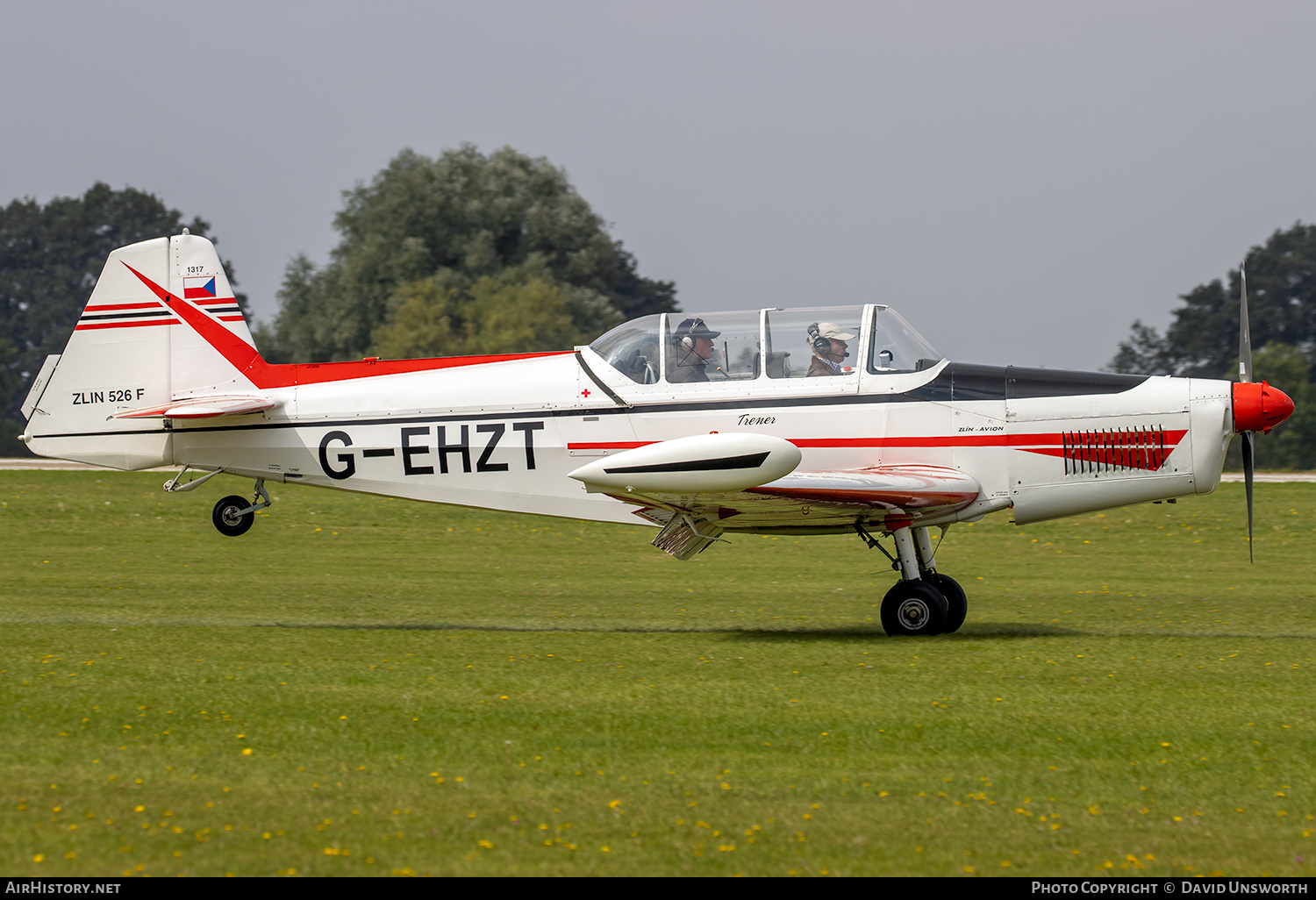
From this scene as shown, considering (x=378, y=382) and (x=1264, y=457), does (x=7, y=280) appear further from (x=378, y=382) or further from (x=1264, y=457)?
(x=378, y=382)

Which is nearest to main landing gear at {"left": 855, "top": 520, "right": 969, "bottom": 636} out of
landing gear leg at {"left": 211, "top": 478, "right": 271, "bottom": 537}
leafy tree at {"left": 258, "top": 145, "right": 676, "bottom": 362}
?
landing gear leg at {"left": 211, "top": 478, "right": 271, "bottom": 537}

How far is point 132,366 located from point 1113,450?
9191mm

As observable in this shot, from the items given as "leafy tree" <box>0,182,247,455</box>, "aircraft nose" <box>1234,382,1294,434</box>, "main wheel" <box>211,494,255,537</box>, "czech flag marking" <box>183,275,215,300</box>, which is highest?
"leafy tree" <box>0,182,247,455</box>

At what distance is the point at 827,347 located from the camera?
448 inches

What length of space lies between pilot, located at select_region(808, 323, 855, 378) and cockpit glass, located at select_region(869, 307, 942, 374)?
237mm

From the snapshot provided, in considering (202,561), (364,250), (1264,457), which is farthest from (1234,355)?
(202,561)

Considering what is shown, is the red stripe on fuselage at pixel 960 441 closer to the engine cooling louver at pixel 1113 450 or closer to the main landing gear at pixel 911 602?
the engine cooling louver at pixel 1113 450

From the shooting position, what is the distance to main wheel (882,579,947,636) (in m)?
11.2

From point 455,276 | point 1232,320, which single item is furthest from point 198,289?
point 1232,320

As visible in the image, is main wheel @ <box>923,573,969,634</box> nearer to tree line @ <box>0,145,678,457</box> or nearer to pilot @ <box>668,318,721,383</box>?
pilot @ <box>668,318,721,383</box>

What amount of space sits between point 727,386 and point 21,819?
693 cm

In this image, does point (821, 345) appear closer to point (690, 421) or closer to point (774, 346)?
point (774, 346)

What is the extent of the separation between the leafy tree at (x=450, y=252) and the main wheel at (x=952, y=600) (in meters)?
42.1

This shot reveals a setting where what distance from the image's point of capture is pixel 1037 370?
11.4 meters
